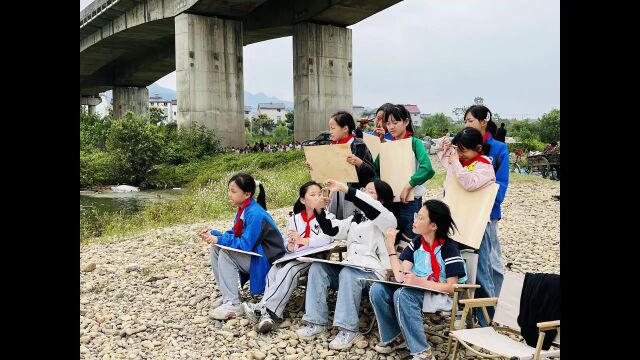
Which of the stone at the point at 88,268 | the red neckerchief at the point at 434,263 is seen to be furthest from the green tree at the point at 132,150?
the red neckerchief at the point at 434,263

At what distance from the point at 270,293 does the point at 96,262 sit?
3.38 m

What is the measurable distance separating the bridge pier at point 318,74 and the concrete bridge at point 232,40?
4 centimetres

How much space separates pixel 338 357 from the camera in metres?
3.74

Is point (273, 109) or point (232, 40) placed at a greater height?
point (273, 109)

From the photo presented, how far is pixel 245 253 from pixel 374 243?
3.51 ft

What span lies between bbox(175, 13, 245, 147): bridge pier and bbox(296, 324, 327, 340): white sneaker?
19.7m

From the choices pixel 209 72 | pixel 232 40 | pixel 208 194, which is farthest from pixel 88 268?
pixel 232 40

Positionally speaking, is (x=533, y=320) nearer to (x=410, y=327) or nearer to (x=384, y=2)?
(x=410, y=327)

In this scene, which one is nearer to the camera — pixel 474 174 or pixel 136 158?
pixel 474 174

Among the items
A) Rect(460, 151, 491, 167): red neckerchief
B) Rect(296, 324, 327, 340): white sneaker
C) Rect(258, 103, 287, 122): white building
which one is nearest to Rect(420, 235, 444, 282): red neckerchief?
Rect(460, 151, 491, 167): red neckerchief

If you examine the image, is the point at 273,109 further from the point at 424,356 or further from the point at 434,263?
the point at 424,356

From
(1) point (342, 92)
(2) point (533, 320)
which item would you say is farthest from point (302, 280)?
(1) point (342, 92)

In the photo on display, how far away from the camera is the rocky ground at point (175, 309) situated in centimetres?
395

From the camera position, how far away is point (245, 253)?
4434 millimetres
